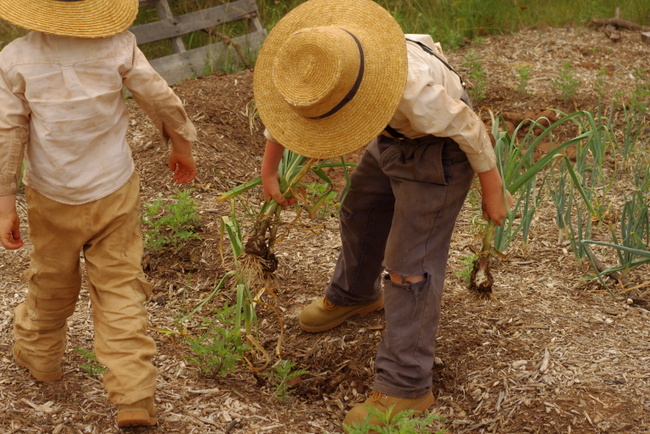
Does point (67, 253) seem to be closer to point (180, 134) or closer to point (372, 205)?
point (180, 134)

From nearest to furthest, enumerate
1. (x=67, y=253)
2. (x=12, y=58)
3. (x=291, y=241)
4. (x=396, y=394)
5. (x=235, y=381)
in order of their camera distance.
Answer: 1. (x=12, y=58)
2. (x=67, y=253)
3. (x=396, y=394)
4. (x=235, y=381)
5. (x=291, y=241)

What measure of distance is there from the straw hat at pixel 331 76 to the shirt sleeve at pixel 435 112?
0.07 metres

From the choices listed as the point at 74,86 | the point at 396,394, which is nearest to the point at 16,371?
the point at 74,86

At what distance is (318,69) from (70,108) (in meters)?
0.71

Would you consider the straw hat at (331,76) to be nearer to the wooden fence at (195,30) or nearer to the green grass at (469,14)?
the wooden fence at (195,30)

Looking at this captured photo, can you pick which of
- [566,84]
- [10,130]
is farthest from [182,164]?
[566,84]

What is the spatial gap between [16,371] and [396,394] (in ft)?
4.27

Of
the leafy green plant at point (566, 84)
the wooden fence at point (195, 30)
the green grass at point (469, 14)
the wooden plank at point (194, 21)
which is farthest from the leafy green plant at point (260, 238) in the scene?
the green grass at point (469, 14)

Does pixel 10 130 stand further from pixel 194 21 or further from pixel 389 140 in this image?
pixel 194 21

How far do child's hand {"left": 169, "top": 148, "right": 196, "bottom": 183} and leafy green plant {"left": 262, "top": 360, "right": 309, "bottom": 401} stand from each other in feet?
2.36

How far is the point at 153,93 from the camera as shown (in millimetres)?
2457

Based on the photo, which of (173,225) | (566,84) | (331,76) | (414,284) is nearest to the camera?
(331,76)

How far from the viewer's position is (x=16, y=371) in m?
2.87

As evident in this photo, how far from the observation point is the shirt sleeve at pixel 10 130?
7.55 ft
